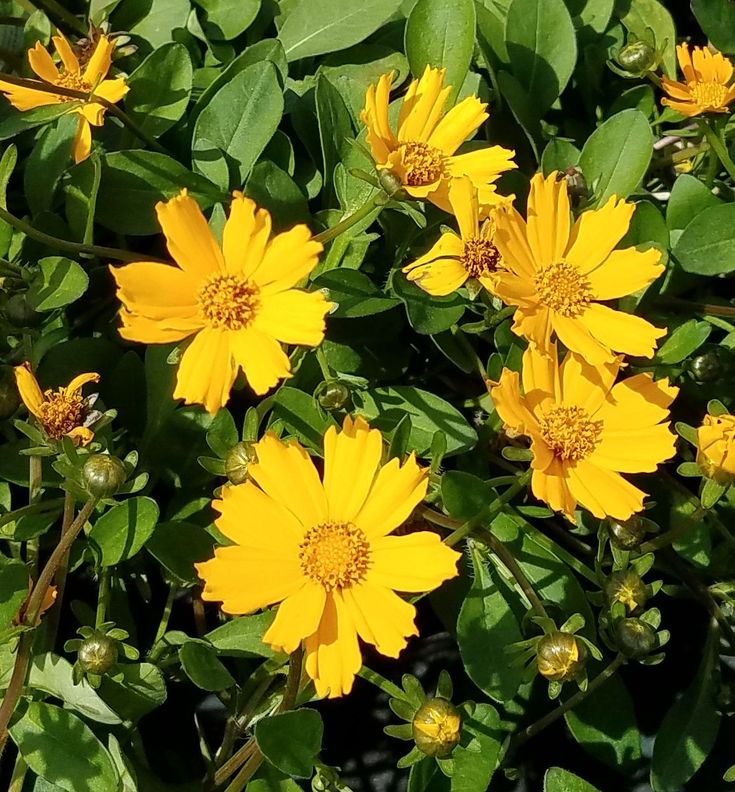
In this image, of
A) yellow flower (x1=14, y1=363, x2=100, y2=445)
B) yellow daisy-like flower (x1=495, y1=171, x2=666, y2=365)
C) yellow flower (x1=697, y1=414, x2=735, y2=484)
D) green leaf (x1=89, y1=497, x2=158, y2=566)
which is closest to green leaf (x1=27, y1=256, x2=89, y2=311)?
yellow flower (x1=14, y1=363, x2=100, y2=445)

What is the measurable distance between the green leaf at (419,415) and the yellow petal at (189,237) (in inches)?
14.2

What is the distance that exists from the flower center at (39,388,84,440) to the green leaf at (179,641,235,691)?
1.21ft

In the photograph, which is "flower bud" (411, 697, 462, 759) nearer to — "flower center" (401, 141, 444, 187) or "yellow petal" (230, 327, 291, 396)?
"yellow petal" (230, 327, 291, 396)

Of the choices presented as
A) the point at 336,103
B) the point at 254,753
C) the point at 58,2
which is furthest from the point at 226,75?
the point at 254,753

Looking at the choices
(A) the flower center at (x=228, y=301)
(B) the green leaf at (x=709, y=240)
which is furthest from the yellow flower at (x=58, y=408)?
(B) the green leaf at (x=709, y=240)

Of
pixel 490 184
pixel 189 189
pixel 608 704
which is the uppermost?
pixel 490 184

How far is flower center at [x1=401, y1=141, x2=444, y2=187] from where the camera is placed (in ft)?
4.67

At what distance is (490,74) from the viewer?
1.83m

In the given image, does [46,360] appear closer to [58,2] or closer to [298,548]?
[298,548]

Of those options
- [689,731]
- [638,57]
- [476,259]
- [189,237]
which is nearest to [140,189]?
[189,237]

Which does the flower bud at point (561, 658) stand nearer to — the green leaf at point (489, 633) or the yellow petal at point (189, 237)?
the green leaf at point (489, 633)

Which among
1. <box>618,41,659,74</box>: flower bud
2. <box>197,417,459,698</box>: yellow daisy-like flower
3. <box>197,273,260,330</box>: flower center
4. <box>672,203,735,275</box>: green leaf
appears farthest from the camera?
<box>618,41,659,74</box>: flower bud

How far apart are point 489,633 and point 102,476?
0.66 meters

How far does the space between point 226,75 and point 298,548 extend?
90cm
